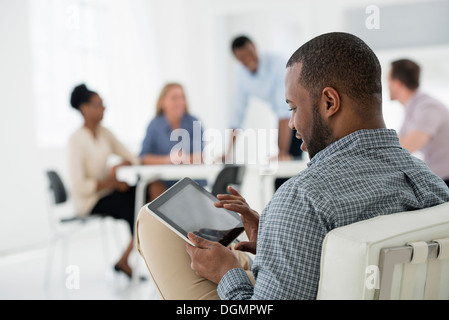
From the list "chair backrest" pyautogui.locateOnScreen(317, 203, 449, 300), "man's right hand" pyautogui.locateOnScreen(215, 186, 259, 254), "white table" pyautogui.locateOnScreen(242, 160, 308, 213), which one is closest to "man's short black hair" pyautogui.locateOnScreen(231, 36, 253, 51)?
"white table" pyautogui.locateOnScreen(242, 160, 308, 213)

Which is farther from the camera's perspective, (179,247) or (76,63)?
(76,63)

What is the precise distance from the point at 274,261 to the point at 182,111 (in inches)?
116

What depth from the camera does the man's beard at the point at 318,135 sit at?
36.9 inches

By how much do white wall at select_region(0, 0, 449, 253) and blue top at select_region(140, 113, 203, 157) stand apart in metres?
1.27

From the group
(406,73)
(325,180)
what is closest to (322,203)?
(325,180)

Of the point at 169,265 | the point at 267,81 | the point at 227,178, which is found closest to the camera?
the point at 169,265

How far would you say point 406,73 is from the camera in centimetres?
303

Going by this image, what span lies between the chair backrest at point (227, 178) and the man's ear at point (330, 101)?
1.55 metres

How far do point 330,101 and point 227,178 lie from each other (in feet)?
5.66

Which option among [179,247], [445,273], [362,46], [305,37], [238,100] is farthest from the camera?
[305,37]

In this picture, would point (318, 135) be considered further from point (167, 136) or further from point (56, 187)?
point (167, 136)

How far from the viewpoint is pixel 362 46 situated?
0.93 metres

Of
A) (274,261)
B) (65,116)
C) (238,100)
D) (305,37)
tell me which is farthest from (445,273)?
(305,37)

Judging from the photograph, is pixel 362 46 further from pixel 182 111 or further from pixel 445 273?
pixel 182 111
